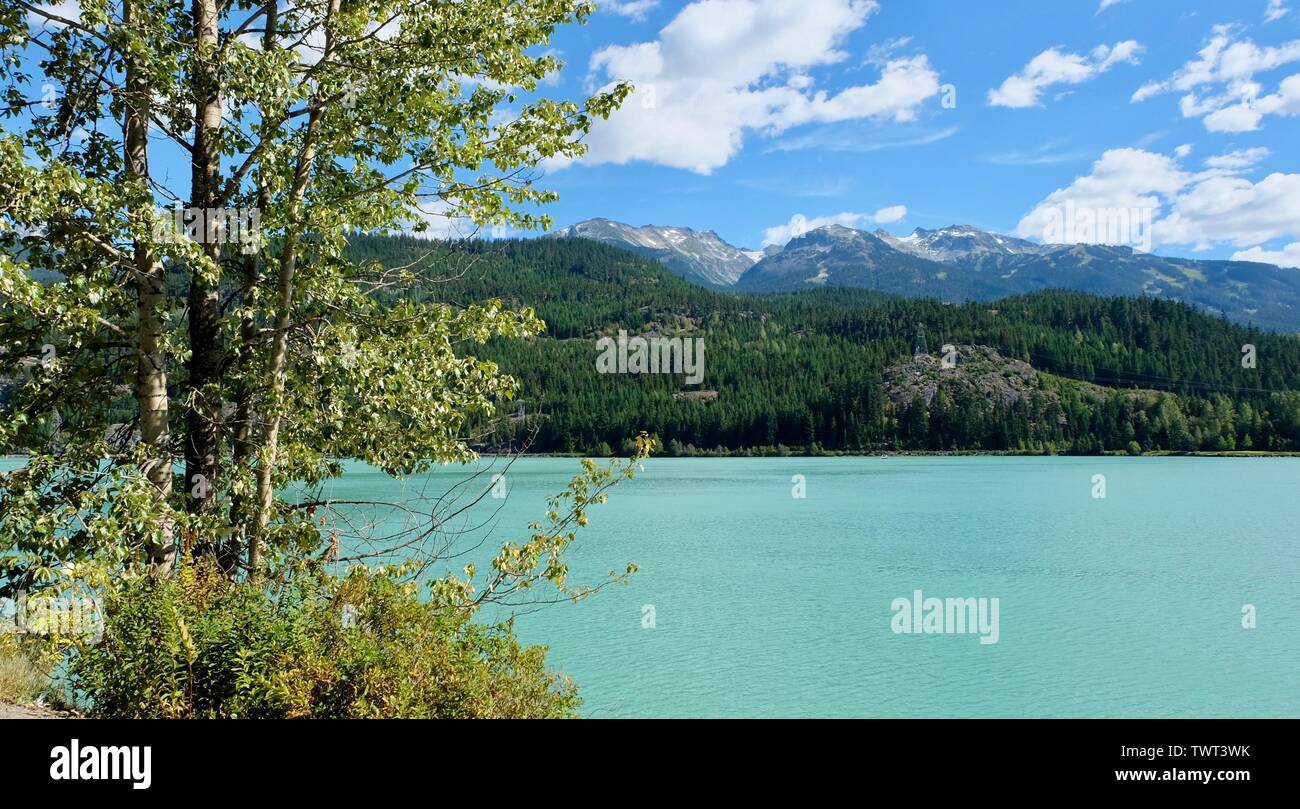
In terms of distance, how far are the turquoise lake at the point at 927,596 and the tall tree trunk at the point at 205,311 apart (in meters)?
2.49

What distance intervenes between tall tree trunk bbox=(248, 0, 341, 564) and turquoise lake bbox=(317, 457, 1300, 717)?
2.33 metres

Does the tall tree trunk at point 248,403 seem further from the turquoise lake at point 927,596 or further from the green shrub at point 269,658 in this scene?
the turquoise lake at point 927,596

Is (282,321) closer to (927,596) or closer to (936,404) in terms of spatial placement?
(927,596)

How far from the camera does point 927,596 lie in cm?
2938

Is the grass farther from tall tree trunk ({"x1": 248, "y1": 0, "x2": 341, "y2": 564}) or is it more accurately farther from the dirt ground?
tall tree trunk ({"x1": 248, "y1": 0, "x2": 341, "y2": 564})

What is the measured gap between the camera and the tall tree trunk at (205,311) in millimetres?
8719

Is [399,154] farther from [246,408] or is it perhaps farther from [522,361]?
[522,361]

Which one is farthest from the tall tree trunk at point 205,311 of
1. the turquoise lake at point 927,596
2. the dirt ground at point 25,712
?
the turquoise lake at point 927,596

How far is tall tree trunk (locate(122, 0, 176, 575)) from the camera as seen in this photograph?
838cm

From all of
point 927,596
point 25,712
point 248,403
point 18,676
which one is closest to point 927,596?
point 927,596

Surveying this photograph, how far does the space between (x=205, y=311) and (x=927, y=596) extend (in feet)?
85.6
